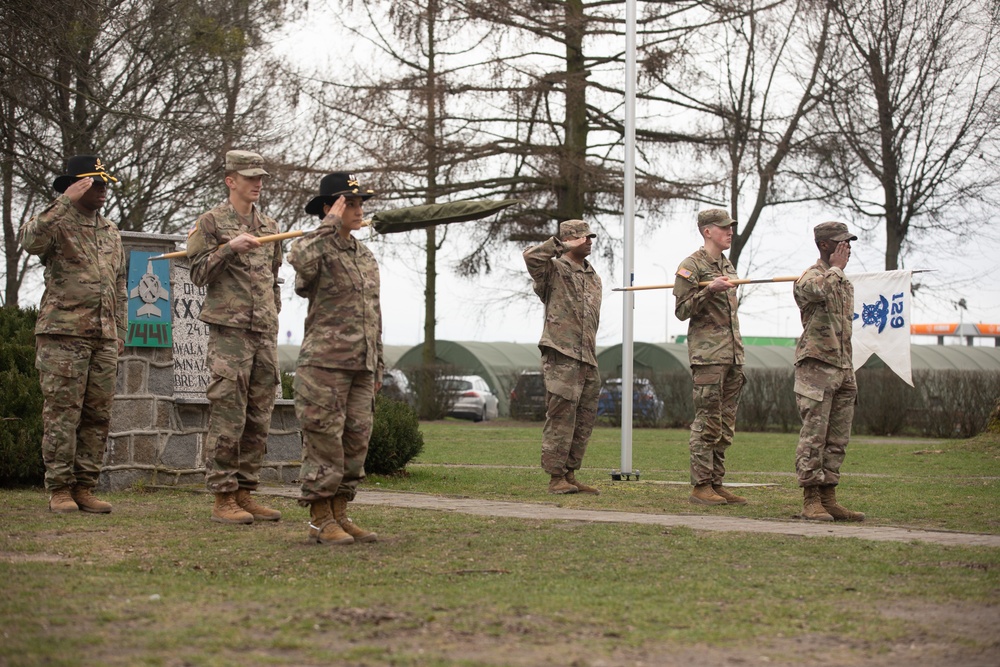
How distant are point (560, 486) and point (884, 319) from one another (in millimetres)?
5578

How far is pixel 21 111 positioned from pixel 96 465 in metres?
13.0

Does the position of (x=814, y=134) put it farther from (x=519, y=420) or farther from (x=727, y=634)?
(x=727, y=634)

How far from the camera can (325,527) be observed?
7215 millimetres

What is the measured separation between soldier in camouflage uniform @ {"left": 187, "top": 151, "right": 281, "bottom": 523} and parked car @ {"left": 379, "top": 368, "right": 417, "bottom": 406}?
23.7 meters

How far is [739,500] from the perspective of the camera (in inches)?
397

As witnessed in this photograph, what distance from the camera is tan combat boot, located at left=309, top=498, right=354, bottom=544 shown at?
7.17 meters

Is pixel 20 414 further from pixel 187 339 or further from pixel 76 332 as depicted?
pixel 76 332

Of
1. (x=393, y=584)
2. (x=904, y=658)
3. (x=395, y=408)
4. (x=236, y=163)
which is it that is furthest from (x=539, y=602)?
(x=395, y=408)

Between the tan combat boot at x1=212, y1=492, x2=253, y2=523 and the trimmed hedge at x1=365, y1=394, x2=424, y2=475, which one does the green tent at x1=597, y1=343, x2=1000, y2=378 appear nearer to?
the trimmed hedge at x1=365, y1=394, x2=424, y2=475

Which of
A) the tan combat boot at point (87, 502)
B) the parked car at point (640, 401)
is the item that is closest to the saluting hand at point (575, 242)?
Result: the tan combat boot at point (87, 502)

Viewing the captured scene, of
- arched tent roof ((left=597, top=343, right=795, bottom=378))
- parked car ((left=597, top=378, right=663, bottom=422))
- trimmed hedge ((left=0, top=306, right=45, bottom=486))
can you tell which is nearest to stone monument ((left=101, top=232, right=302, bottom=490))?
trimmed hedge ((left=0, top=306, right=45, bottom=486))

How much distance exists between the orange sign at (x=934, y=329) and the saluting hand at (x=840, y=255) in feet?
151

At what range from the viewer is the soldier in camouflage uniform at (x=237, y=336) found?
27.2ft

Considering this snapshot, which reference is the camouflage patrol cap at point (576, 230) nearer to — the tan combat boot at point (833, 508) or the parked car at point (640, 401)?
the tan combat boot at point (833, 508)
